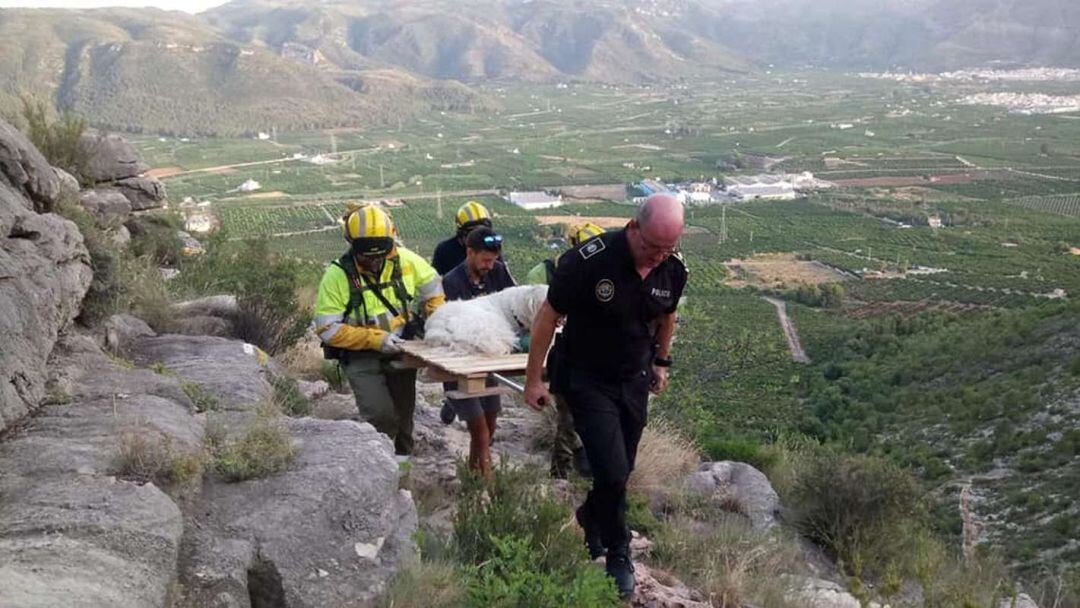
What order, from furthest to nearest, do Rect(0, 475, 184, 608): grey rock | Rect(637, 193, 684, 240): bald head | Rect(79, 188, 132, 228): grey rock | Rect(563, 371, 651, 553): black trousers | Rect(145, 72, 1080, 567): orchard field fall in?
Rect(145, 72, 1080, 567): orchard field, Rect(79, 188, 132, 228): grey rock, Rect(563, 371, 651, 553): black trousers, Rect(637, 193, 684, 240): bald head, Rect(0, 475, 184, 608): grey rock

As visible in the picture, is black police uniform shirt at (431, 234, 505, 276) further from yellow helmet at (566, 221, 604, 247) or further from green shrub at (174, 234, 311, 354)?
green shrub at (174, 234, 311, 354)

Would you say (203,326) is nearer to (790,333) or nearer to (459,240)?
(459,240)

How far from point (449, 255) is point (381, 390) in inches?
65.6

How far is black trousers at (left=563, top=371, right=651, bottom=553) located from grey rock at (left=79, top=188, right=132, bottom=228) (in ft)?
24.2

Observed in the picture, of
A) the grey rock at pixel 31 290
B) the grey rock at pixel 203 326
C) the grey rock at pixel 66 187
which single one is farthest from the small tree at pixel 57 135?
the grey rock at pixel 31 290

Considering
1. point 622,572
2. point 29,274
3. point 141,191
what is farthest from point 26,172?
point 141,191

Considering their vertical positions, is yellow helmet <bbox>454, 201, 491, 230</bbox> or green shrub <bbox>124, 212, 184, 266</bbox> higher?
yellow helmet <bbox>454, 201, 491, 230</bbox>

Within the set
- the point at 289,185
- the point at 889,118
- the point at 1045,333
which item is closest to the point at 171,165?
the point at 289,185

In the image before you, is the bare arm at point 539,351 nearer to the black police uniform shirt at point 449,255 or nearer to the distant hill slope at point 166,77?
the black police uniform shirt at point 449,255

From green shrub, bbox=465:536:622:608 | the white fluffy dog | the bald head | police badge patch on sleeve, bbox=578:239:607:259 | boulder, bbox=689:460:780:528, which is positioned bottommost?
boulder, bbox=689:460:780:528

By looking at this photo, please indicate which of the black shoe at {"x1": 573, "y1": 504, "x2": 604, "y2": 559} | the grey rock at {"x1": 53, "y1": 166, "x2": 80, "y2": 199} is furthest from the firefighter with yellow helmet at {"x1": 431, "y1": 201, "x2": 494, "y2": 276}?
the grey rock at {"x1": 53, "y1": 166, "x2": 80, "y2": 199}

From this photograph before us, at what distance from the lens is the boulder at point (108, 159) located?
458 inches

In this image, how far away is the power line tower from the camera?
74.6 metres

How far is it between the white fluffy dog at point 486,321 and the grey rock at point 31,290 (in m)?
2.09
